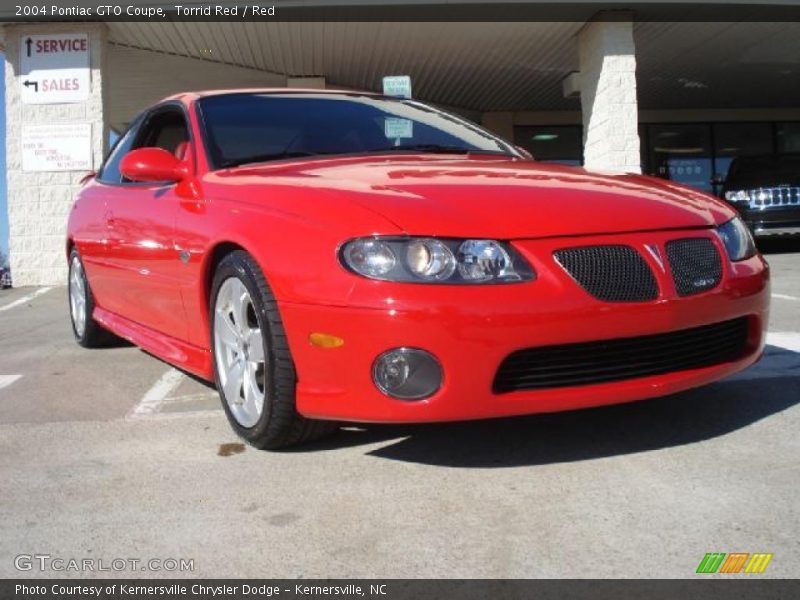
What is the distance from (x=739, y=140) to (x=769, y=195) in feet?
27.5

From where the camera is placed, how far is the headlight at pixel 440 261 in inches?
92.7

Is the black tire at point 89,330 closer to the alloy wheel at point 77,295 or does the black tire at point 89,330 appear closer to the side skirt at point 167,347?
the alloy wheel at point 77,295

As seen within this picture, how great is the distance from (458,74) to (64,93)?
653cm

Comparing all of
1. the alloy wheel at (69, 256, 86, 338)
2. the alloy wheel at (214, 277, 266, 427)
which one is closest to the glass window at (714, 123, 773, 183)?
the alloy wheel at (69, 256, 86, 338)

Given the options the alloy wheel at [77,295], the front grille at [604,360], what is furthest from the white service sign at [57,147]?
the front grille at [604,360]

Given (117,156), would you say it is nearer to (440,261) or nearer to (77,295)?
(77,295)

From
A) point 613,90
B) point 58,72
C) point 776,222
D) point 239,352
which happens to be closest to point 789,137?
point 776,222

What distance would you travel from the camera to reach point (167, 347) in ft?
11.8

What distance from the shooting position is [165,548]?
2.07 meters

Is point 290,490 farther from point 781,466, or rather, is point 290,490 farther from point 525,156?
point 525,156

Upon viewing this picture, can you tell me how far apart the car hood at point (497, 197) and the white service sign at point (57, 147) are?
7.74 meters

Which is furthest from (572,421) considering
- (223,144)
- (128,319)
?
(128,319)

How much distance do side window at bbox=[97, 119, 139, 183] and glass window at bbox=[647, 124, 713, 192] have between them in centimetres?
1559
